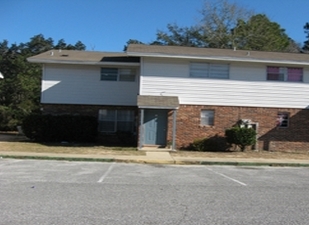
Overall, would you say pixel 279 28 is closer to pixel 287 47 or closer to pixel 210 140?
pixel 287 47

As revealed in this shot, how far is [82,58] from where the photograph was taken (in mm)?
23906

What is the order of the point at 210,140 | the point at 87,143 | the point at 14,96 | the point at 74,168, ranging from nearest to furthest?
the point at 74,168
the point at 210,140
the point at 87,143
the point at 14,96

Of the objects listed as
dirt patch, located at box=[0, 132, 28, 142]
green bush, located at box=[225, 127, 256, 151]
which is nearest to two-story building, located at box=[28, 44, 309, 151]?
green bush, located at box=[225, 127, 256, 151]

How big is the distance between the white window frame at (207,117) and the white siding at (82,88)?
4949 mm

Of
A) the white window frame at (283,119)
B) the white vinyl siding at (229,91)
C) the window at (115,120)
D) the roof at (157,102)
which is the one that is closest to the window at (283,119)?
the white window frame at (283,119)

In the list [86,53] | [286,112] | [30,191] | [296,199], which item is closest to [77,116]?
[86,53]

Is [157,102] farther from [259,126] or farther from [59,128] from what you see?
[59,128]

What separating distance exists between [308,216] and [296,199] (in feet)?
5.49

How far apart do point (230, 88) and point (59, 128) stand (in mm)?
10341

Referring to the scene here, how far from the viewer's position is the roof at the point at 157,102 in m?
19.6

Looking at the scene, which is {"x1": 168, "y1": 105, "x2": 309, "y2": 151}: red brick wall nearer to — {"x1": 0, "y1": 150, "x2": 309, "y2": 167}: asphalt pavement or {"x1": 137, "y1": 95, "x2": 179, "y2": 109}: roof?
{"x1": 137, "y1": 95, "x2": 179, "y2": 109}: roof

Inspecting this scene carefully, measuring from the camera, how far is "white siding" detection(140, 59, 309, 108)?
2069cm

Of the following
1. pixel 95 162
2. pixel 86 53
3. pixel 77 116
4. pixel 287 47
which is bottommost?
pixel 95 162

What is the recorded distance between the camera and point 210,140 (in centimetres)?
2080
